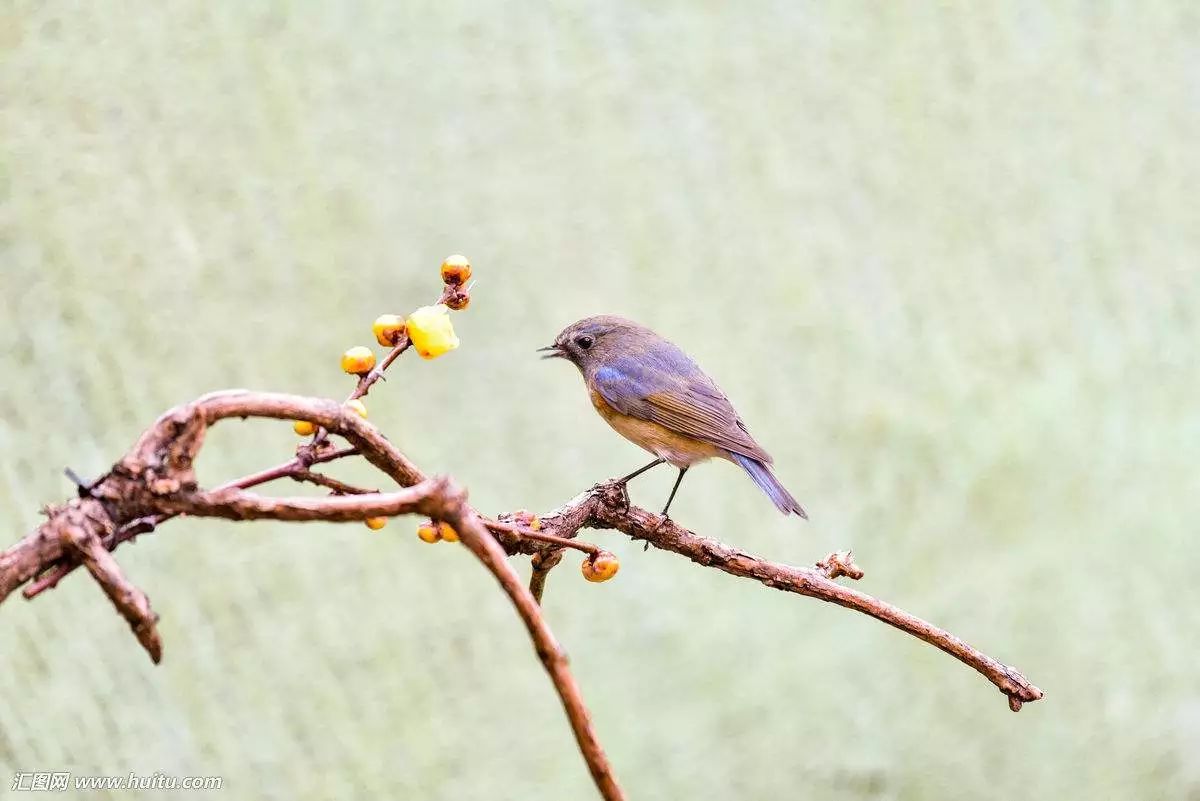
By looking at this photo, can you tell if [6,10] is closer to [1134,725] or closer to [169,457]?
[169,457]

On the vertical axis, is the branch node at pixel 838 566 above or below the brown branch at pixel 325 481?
above

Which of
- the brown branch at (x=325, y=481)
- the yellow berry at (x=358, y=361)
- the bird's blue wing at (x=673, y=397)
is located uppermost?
the bird's blue wing at (x=673, y=397)

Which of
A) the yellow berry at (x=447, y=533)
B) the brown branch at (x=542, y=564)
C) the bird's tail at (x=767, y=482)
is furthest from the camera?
the bird's tail at (x=767, y=482)

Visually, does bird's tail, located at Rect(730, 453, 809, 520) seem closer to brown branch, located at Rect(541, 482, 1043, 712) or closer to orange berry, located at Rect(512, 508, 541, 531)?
brown branch, located at Rect(541, 482, 1043, 712)

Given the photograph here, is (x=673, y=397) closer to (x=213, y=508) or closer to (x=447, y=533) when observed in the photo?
Result: (x=447, y=533)

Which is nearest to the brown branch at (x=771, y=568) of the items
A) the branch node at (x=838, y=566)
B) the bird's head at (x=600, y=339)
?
the branch node at (x=838, y=566)

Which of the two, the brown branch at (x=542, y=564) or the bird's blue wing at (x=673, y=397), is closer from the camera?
the brown branch at (x=542, y=564)

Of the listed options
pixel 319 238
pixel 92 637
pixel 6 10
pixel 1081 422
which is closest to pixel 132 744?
pixel 92 637

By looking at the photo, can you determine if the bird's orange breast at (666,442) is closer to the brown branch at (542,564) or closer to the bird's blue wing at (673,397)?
the bird's blue wing at (673,397)
